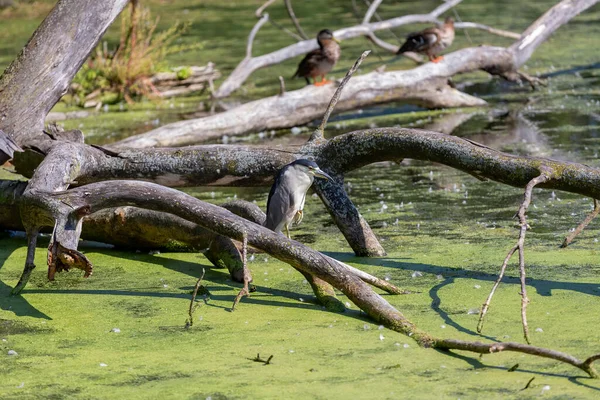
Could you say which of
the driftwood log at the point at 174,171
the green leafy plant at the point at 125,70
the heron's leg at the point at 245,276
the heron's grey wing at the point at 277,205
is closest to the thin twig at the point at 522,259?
the driftwood log at the point at 174,171

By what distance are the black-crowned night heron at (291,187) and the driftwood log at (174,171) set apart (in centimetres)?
31

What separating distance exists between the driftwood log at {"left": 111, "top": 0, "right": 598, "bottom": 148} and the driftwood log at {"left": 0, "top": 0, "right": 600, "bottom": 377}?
7.57ft

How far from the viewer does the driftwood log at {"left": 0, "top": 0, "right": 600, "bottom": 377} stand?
4457 mm

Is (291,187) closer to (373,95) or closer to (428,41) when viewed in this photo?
(373,95)

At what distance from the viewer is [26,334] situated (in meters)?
4.41

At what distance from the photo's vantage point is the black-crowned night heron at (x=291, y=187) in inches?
205

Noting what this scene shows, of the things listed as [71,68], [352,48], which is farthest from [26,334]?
[352,48]

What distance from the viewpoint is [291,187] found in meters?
5.20

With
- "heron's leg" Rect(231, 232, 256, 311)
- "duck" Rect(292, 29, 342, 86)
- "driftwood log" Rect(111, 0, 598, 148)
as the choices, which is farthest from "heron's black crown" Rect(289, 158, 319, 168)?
"duck" Rect(292, 29, 342, 86)

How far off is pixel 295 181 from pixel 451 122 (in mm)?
5248

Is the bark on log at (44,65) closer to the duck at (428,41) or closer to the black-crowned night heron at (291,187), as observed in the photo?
the black-crowned night heron at (291,187)

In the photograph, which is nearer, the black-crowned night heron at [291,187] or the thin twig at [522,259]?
the thin twig at [522,259]

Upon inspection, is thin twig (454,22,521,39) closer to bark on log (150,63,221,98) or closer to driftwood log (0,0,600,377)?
bark on log (150,63,221,98)

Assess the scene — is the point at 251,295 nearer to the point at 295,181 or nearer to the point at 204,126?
the point at 295,181
